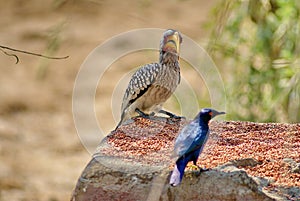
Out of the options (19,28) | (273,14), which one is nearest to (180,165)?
(273,14)

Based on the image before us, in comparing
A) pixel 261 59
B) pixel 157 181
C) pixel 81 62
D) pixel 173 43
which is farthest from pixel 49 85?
pixel 157 181

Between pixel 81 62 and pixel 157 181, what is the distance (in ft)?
19.2

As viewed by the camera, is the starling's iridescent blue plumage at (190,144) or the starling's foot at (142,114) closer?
the starling's iridescent blue plumage at (190,144)

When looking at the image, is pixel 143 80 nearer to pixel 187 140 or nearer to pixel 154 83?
pixel 154 83

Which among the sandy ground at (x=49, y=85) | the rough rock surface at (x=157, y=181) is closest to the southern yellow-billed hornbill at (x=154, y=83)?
the rough rock surface at (x=157, y=181)

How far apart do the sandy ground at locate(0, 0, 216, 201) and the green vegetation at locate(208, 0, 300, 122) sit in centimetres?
133

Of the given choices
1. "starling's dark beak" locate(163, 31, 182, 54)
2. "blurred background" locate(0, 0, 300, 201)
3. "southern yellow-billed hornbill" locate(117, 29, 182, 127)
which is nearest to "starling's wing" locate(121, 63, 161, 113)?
"southern yellow-billed hornbill" locate(117, 29, 182, 127)

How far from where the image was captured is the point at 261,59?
5.68 m

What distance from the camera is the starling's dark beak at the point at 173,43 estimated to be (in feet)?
10.7

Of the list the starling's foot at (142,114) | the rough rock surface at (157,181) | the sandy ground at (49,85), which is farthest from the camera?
the sandy ground at (49,85)

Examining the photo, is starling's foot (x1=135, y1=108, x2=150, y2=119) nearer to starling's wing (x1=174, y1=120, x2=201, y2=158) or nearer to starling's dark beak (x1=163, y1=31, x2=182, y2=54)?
starling's dark beak (x1=163, y1=31, x2=182, y2=54)

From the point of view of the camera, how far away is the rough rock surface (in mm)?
2662

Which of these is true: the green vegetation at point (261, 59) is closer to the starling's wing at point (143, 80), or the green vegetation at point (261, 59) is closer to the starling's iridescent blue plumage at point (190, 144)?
the starling's wing at point (143, 80)

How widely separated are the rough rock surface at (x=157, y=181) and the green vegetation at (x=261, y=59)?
232 centimetres
